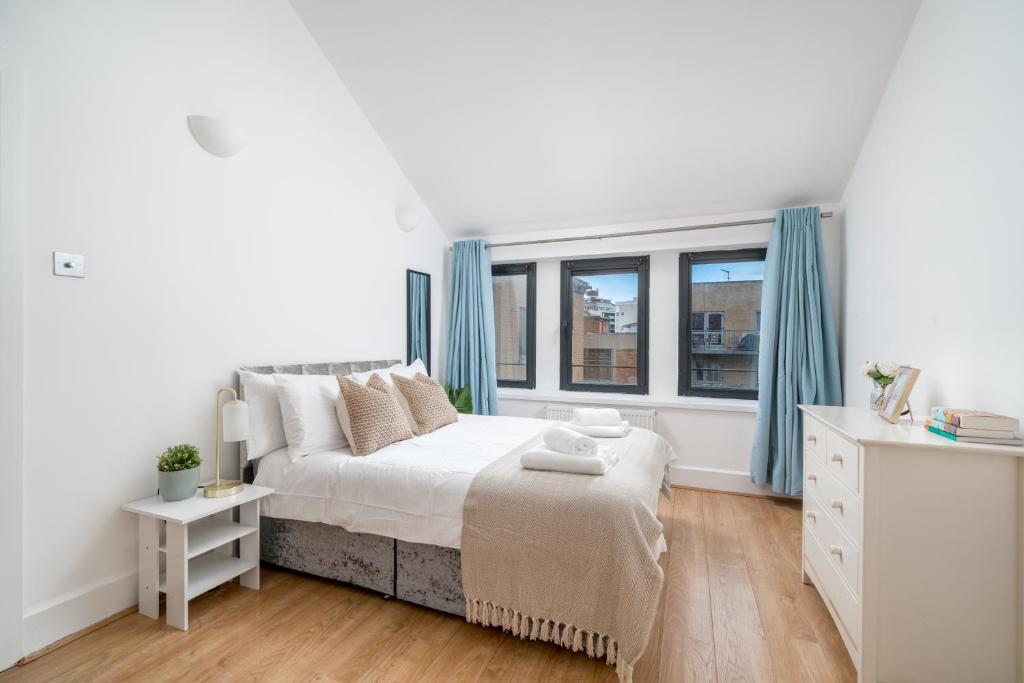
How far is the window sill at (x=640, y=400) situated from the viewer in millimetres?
3569

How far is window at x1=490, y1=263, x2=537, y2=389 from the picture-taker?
435 centimetres

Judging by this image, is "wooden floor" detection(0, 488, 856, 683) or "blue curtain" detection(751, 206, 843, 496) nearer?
"wooden floor" detection(0, 488, 856, 683)

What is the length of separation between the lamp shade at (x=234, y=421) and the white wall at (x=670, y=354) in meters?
2.51

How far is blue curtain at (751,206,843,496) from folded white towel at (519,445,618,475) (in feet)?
6.34

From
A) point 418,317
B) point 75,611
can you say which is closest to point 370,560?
point 75,611

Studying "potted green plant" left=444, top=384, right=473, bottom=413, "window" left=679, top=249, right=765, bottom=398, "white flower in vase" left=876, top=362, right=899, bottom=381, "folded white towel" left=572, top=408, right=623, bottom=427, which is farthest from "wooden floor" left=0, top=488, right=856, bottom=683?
"potted green plant" left=444, top=384, right=473, bottom=413

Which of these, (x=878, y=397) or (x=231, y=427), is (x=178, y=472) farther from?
(x=878, y=397)

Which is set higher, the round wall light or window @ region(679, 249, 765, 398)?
the round wall light

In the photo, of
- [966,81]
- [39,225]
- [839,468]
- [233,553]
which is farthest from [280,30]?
[839,468]

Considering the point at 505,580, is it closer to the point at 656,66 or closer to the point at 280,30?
the point at 656,66

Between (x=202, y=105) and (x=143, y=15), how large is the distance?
0.38 m

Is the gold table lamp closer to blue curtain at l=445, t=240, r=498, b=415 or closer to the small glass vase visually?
blue curtain at l=445, t=240, r=498, b=415

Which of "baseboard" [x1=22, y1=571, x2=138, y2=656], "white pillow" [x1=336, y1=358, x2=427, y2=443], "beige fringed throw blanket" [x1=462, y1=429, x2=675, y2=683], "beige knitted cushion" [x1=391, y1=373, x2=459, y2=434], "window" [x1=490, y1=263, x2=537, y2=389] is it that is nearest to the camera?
"beige fringed throw blanket" [x1=462, y1=429, x2=675, y2=683]

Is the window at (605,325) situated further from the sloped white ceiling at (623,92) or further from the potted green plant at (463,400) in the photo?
the potted green plant at (463,400)
